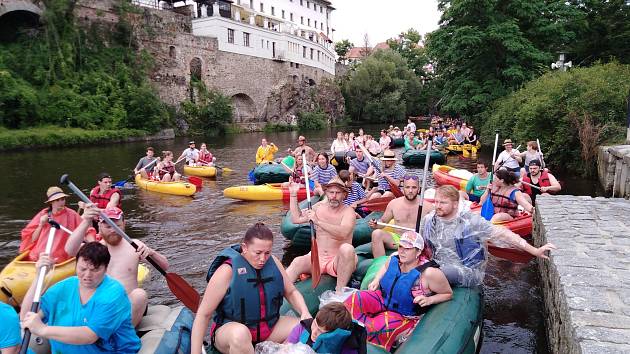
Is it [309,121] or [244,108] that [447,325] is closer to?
[244,108]

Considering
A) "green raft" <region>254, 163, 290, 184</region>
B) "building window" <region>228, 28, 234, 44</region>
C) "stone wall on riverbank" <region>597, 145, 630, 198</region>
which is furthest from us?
Answer: "building window" <region>228, 28, 234, 44</region>

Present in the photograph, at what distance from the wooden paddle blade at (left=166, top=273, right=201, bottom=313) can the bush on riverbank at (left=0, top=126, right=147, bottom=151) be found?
22.6 meters

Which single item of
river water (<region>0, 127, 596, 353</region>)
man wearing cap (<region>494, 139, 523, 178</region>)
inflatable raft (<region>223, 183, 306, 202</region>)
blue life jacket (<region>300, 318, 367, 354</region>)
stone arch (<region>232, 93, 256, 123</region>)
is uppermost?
stone arch (<region>232, 93, 256, 123</region>)

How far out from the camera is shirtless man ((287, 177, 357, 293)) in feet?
16.0

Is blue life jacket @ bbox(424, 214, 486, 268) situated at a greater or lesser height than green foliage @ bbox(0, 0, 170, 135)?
lesser

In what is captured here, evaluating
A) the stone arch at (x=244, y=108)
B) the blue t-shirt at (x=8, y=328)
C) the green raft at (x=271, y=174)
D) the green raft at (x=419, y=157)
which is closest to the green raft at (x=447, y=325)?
the blue t-shirt at (x=8, y=328)

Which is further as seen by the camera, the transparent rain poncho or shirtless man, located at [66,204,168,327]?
the transparent rain poncho

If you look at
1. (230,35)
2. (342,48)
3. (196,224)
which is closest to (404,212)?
(196,224)

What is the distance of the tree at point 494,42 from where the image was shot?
21.9m

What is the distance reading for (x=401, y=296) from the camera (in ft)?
13.3

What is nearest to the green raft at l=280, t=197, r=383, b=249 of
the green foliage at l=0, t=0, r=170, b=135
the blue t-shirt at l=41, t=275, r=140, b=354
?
the blue t-shirt at l=41, t=275, r=140, b=354

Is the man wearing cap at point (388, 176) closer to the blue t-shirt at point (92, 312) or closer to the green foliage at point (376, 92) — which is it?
the blue t-shirt at point (92, 312)

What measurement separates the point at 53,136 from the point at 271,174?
1699 centimetres

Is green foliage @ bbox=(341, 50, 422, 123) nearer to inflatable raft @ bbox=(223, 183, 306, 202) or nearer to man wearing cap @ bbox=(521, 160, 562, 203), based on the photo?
inflatable raft @ bbox=(223, 183, 306, 202)
